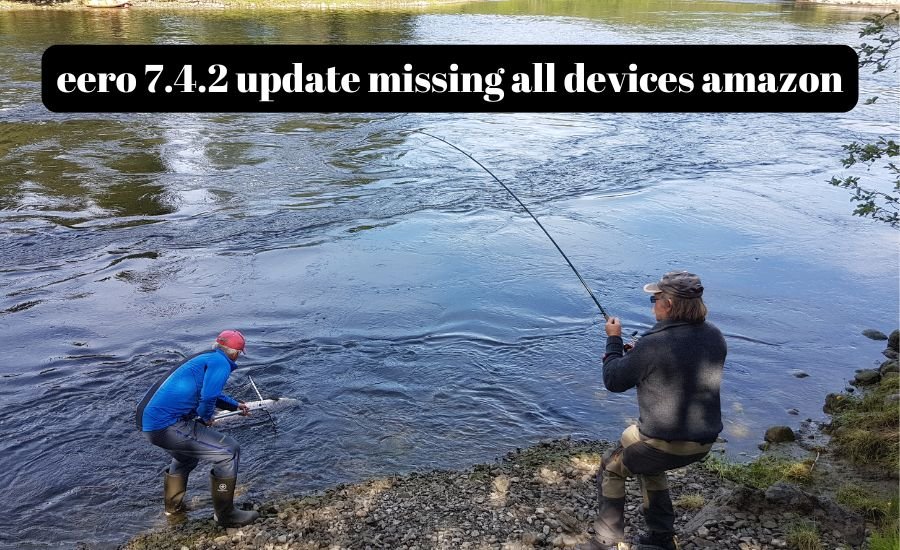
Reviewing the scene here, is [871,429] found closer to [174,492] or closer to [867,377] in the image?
[867,377]

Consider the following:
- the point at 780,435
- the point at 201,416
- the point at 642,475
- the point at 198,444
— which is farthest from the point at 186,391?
the point at 780,435

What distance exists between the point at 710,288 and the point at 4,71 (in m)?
29.8

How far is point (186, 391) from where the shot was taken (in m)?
6.83

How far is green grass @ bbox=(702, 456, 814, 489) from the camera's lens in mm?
7605

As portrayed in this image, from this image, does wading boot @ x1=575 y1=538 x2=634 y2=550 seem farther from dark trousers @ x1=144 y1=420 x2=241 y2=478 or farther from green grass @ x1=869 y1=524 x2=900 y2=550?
dark trousers @ x1=144 y1=420 x2=241 y2=478

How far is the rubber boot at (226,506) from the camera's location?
689 cm

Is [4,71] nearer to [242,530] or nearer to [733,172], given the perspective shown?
[733,172]

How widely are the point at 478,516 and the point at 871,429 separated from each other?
4.45 metres

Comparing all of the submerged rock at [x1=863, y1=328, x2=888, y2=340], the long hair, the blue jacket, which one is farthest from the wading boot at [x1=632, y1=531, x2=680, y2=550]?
the submerged rock at [x1=863, y1=328, x2=888, y2=340]

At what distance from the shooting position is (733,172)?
21.9 meters

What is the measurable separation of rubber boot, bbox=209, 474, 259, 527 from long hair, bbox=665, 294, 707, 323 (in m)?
4.13

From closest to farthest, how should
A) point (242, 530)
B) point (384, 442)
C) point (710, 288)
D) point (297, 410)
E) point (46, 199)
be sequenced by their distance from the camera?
point (242, 530)
point (384, 442)
point (297, 410)
point (710, 288)
point (46, 199)

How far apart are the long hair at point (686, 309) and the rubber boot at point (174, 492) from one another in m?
4.82

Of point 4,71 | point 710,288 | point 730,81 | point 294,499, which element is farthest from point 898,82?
point 4,71
